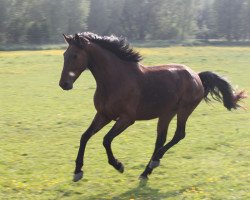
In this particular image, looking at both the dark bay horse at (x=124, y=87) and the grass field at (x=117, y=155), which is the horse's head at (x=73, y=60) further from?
the grass field at (x=117, y=155)

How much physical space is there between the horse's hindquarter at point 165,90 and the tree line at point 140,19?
62.4m

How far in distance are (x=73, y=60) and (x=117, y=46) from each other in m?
1.11

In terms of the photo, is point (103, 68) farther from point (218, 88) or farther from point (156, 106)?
point (218, 88)

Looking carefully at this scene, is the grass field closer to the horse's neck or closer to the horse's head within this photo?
the horse's neck

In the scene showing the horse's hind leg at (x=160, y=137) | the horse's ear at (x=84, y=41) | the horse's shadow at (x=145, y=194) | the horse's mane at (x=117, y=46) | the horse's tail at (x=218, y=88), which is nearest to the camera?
the horse's shadow at (x=145, y=194)

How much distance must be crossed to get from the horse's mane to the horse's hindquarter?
0.40 m

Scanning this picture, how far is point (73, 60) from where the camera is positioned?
725 cm

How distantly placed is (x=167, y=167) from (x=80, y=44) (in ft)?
11.0

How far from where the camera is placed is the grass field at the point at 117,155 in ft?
24.9

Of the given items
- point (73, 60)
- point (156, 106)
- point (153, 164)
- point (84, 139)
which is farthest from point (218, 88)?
point (73, 60)

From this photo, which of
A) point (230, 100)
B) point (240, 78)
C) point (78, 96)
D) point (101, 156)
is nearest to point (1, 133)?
point (101, 156)

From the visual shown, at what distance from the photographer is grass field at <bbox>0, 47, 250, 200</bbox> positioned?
7.58 m

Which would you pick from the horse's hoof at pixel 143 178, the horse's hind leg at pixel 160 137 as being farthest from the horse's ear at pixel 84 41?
the horse's hoof at pixel 143 178

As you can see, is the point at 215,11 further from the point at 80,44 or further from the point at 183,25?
the point at 80,44
